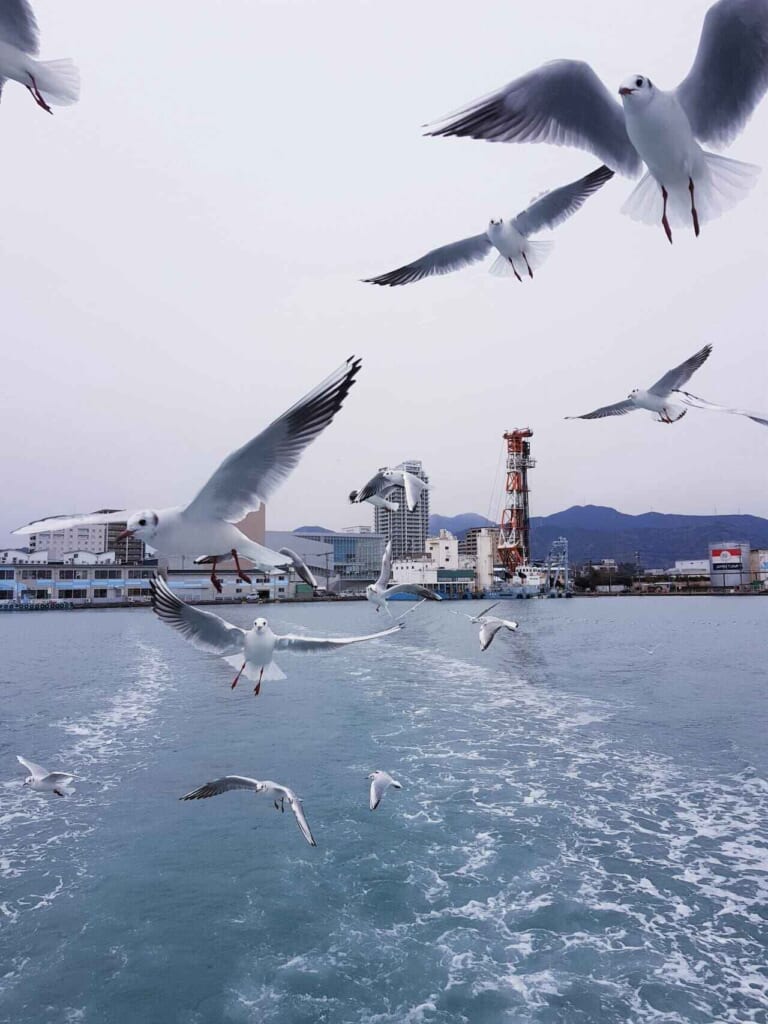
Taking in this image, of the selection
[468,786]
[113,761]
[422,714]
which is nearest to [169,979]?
[468,786]

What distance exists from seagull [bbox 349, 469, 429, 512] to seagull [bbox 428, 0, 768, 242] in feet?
8.86

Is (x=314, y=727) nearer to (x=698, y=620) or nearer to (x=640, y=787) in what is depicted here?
(x=640, y=787)

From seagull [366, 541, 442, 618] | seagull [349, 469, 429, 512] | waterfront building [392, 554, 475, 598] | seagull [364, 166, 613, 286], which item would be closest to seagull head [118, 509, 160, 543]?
seagull [364, 166, 613, 286]

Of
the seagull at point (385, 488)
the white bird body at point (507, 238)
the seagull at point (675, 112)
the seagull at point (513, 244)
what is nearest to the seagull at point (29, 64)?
the seagull at point (675, 112)

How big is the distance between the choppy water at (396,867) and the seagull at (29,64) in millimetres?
5996

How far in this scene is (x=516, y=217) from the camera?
3564 mm

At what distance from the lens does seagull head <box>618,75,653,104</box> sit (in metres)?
1.73

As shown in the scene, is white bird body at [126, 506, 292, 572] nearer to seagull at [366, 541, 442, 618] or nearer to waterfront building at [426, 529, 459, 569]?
seagull at [366, 541, 442, 618]

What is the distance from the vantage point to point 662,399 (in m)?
3.10

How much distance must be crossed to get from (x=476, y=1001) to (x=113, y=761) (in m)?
8.93

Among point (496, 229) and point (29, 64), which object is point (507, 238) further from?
point (29, 64)

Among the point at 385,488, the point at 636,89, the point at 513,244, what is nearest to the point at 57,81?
the point at 636,89

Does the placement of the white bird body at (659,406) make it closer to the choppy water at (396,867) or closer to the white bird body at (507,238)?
the white bird body at (507,238)

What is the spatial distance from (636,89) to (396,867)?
7931 mm
